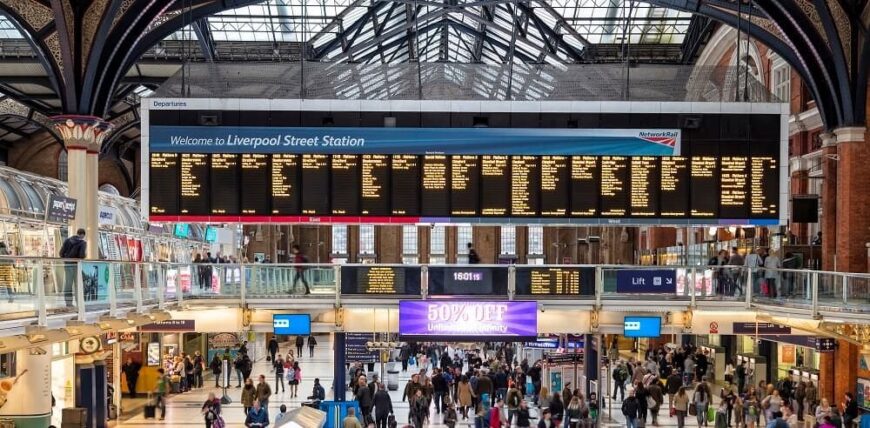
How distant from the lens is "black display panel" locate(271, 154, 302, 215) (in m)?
26.2

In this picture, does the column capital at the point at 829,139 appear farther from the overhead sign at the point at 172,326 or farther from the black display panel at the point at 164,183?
the overhead sign at the point at 172,326

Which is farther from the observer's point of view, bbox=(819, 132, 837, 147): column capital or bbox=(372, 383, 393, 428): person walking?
bbox=(819, 132, 837, 147): column capital

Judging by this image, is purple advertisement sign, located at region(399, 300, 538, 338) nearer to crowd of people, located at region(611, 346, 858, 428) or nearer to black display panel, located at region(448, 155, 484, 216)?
black display panel, located at region(448, 155, 484, 216)

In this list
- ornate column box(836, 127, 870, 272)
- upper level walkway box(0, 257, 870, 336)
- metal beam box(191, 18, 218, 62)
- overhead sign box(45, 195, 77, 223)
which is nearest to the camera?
upper level walkway box(0, 257, 870, 336)

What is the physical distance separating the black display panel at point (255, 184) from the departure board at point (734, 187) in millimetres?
10734

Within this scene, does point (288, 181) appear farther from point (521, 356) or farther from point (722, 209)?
point (521, 356)

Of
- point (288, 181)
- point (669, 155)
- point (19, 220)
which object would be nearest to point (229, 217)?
point (288, 181)

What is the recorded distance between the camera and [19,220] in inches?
1167

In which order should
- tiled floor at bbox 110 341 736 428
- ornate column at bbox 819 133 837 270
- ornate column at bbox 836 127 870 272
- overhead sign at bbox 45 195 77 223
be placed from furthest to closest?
1. tiled floor at bbox 110 341 736 428
2. ornate column at bbox 819 133 837 270
3. ornate column at bbox 836 127 870 272
4. overhead sign at bbox 45 195 77 223

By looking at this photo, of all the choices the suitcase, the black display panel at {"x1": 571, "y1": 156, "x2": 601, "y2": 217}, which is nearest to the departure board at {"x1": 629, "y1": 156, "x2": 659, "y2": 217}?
the black display panel at {"x1": 571, "y1": 156, "x2": 601, "y2": 217}

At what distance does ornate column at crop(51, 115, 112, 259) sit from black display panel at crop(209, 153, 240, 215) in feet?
12.8

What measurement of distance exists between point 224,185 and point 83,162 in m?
4.37

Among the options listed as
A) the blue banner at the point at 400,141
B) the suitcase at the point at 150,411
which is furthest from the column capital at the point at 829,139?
the suitcase at the point at 150,411

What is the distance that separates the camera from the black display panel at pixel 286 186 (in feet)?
85.9
